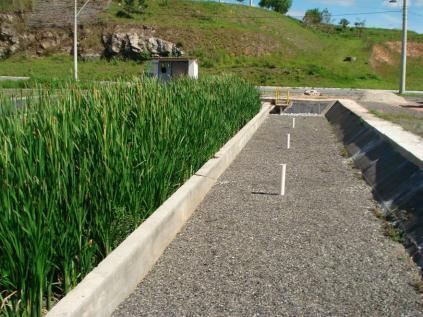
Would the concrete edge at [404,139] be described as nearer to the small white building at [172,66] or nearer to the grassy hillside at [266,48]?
the small white building at [172,66]

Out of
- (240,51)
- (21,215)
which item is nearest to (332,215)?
(21,215)

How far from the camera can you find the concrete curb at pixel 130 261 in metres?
4.08

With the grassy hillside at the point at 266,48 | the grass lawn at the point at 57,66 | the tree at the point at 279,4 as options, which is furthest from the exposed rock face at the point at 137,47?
the tree at the point at 279,4

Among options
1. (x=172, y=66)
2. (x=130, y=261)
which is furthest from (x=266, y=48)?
(x=130, y=261)

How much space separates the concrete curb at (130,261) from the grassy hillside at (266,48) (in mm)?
45227

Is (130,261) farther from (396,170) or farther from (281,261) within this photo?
(396,170)

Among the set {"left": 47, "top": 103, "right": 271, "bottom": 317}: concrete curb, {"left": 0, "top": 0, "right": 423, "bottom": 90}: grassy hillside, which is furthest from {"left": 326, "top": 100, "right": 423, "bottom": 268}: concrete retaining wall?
{"left": 0, "top": 0, "right": 423, "bottom": 90}: grassy hillside

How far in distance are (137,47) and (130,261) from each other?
64.5 meters

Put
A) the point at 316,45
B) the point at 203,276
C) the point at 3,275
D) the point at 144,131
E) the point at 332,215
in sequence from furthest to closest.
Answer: the point at 316,45 < the point at 332,215 < the point at 144,131 < the point at 203,276 < the point at 3,275

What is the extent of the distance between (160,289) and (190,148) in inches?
160

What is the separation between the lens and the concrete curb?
13.4 feet

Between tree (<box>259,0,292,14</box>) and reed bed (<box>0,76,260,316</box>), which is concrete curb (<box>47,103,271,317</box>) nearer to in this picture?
reed bed (<box>0,76,260,316</box>)

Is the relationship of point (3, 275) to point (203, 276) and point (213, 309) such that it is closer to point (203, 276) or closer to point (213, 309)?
point (213, 309)

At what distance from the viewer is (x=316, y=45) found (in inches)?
3132
